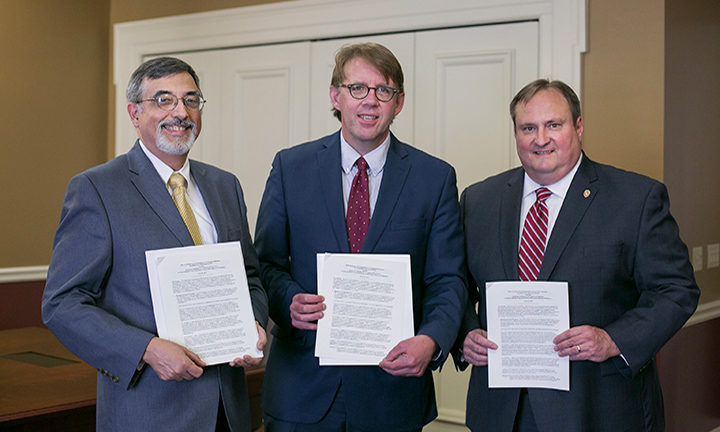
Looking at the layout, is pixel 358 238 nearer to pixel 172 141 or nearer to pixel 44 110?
pixel 172 141

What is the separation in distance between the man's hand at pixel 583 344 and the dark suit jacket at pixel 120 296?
95cm

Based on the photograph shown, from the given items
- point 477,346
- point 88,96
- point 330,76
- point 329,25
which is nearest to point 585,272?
point 477,346

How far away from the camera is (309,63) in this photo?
4.61 m

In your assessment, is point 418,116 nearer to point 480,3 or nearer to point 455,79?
point 455,79

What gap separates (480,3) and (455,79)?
0.44m

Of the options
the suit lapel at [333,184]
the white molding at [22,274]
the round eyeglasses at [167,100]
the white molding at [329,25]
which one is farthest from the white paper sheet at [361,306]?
the white molding at [22,274]

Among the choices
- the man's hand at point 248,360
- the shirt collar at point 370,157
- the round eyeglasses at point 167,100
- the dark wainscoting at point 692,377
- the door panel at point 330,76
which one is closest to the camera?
the man's hand at point 248,360

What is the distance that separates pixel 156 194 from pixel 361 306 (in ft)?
2.16

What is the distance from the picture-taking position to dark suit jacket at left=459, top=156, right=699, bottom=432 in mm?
2086

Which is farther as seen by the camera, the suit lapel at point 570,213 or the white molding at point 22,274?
the white molding at point 22,274

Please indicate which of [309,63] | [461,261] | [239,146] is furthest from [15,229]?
[461,261]

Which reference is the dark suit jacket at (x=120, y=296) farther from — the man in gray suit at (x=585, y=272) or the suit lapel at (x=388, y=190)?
the man in gray suit at (x=585, y=272)

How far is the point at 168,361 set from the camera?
182 cm

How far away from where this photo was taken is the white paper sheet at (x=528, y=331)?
207cm
